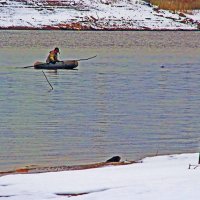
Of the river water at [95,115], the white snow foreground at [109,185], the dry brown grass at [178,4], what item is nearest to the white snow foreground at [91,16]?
the dry brown grass at [178,4]

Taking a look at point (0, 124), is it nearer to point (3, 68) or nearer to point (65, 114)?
point (65, 114)

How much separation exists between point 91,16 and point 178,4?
25526 millimetres

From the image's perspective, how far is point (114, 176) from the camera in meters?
11.4

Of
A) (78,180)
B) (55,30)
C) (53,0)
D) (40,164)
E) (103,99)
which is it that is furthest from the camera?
(53,0)

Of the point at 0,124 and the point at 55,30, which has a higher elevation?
the point at 0,124

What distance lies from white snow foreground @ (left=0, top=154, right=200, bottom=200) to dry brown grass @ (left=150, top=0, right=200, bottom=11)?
142 m

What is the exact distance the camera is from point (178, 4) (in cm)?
16238

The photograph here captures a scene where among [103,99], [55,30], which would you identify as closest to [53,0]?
[55,30]

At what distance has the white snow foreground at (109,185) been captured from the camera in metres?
9.83

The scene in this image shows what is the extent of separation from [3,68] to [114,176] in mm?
33746

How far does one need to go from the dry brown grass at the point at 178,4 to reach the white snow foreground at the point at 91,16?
11.2 feet

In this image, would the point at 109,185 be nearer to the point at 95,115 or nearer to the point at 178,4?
the point at 95,115

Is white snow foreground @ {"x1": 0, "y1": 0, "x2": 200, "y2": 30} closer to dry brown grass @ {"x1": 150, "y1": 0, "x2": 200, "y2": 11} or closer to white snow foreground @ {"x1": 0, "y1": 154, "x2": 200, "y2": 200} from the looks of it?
dry brown grass @ {"x1": 150, "y1": 0, "x2": 200, "y2": 11}

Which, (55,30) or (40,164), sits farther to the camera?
(55,30)
